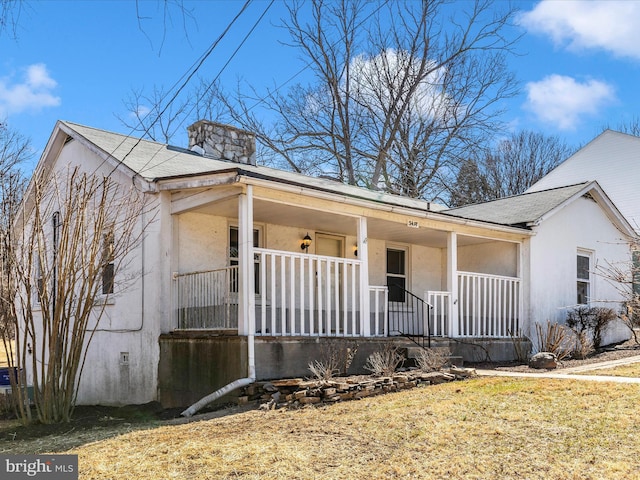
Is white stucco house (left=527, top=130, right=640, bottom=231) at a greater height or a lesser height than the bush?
greater

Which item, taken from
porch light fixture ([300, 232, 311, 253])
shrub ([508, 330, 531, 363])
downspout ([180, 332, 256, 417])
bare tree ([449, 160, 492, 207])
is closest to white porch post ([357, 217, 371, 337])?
porch light fixture ([300, 232, 311, 253])

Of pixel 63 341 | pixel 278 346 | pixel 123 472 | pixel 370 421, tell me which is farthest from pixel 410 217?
pixel 123 472

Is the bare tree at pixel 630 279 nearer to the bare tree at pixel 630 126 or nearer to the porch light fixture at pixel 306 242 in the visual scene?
the porch light fixture at pixel 306 242

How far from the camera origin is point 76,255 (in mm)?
9344

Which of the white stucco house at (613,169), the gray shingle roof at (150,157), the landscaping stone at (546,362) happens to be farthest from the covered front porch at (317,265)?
the white stucco house at (613,169)

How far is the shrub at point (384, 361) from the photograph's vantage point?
31.9 ft

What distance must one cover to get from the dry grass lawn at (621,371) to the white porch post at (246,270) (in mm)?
5349

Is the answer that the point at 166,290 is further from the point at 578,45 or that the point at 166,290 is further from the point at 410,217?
the point at 578,45

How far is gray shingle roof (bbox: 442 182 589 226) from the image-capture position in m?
14.4

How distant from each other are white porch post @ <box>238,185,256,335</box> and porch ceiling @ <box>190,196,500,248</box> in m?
0.48

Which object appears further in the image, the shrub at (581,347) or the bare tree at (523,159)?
the bare tree at (523,159)

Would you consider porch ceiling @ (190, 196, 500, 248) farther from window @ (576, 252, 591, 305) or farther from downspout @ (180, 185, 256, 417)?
window @ (576, 252, 591, 305)

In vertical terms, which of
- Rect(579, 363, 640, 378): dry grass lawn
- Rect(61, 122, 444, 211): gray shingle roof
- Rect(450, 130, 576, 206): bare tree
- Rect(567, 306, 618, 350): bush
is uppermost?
Rect(450, 130, 576, 206): bare tree

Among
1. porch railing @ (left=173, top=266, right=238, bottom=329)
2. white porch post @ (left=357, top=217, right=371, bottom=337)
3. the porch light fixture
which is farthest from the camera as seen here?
the porch light fixture
